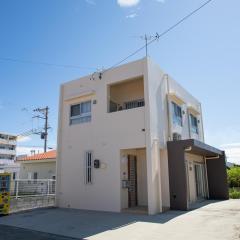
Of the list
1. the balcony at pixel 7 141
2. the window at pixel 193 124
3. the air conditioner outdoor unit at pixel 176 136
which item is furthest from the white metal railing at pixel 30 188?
the balcony at pixel 7 141

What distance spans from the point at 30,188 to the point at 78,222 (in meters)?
6.87

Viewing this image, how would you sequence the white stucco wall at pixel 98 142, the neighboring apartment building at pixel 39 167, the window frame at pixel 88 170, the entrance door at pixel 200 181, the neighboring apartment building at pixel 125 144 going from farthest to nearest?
the neighboring apartment building at pixel 39 167 → the entrance door at pixel 200 181 → the window frame at pixel 88 170 → the white stucco wall at pixel 98 142 → the neighboring apartment building at pixel 125 144

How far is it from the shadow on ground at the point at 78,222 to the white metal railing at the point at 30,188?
257 centimetres

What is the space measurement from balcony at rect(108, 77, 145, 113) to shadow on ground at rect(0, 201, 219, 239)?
5.74 metres

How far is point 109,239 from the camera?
7363mm

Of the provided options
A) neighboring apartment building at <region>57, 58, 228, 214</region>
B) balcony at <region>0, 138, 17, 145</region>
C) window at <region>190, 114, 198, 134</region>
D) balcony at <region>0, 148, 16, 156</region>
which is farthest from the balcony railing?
balcony at <region>0, 138, 17, 145</region>

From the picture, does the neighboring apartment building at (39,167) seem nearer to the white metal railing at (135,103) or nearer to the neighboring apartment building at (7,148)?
the white metal railing at (135,103)

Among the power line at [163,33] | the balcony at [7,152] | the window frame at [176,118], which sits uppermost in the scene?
the balcony at [7,152]

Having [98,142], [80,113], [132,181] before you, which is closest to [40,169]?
[80,113]

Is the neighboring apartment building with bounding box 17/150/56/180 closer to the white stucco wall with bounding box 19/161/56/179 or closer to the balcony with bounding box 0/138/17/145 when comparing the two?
the white stucco wall with bounding box 19/161/56/179

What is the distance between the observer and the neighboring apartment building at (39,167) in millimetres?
21812

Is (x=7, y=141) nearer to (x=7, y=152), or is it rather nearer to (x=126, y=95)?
(x=7, y=152)

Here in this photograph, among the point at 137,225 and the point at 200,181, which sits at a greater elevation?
the point at 200,181

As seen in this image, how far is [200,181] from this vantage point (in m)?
17.9
